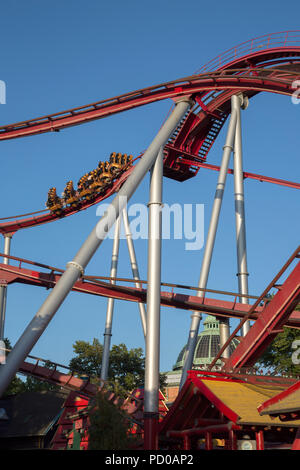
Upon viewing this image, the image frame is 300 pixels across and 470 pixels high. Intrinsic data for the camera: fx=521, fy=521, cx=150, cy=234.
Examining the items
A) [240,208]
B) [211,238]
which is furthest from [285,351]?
[211,238]

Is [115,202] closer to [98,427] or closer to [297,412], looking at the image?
[98,427]

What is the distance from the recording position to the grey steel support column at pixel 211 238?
16344mm

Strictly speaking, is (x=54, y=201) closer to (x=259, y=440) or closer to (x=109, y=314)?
(x=109, y=314)

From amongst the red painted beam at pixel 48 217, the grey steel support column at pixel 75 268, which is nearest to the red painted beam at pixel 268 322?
the grey steel support column at pixel 75 268

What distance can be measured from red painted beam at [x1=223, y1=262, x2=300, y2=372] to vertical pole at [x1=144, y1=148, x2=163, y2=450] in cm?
258

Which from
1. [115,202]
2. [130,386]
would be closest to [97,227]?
[115,202]

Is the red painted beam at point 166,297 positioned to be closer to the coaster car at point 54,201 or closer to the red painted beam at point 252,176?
the red painted beam at point 252,176

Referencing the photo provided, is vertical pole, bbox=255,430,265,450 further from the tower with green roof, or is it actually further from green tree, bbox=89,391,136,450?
the tower with green roof

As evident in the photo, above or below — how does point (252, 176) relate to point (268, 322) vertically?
above

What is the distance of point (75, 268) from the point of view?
1180 cm

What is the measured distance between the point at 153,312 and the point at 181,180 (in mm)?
12169

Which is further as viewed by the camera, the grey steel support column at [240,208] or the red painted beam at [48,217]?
the red painted beam at [48,217]

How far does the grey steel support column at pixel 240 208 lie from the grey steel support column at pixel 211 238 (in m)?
0.47
